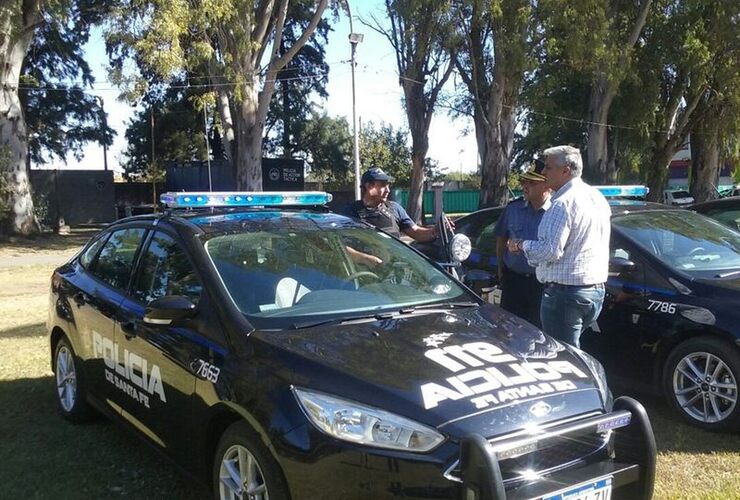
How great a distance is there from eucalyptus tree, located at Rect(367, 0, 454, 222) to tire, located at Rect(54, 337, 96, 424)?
1545 centimetres

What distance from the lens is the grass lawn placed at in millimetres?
3594

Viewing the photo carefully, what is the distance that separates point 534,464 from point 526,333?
34.5 inches

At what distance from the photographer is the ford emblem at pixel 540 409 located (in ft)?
8.21

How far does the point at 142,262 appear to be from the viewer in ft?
12.9

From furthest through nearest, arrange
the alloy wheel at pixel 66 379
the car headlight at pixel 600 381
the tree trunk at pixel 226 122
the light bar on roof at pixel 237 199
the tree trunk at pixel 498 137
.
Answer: the tree trunk at pixel 226 122 → the tree trunk at pixel 498 137 → the alloy wheel at pixel 66 379 → the light bar on roof at pixel 237 199 → the car headlight at pixel 600 381

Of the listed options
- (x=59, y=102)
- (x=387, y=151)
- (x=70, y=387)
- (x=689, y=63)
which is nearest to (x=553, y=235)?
(x=70, y=387)

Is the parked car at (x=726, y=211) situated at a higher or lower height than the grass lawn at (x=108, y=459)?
higher

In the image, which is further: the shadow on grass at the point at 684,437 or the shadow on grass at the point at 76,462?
the shadow on grass at the point at 684,437

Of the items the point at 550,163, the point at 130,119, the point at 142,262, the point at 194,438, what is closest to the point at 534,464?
the point at 194,438

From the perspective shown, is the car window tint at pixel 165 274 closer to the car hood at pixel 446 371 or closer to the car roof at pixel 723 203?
the car hood at pixel 446 371

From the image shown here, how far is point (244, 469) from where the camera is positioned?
2.75 m

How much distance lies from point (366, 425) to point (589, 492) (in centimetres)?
91

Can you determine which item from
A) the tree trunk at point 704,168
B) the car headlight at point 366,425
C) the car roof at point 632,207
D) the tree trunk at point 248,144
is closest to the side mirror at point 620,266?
the car roof at point 632,207

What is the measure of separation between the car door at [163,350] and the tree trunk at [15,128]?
19527 millimetres
